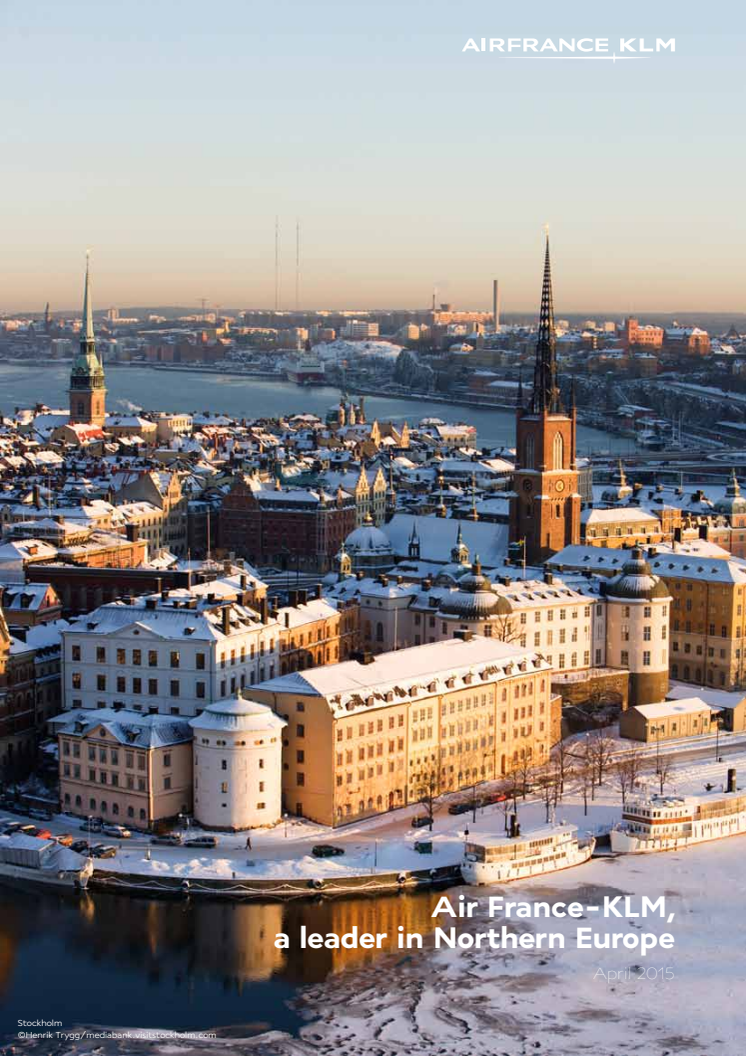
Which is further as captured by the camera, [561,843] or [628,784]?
[628,784]

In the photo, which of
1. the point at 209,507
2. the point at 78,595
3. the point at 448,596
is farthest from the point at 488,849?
the point at 209,507

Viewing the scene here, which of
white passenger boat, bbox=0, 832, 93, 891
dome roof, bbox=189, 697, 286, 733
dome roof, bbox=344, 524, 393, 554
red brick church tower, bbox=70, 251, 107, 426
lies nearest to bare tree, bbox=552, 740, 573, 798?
dome roof, bbox=189, 697, 286, 733

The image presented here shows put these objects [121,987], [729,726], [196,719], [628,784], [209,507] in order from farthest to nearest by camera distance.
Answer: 1. [209,507]
2. [729,726]
3. [628,784]
4. [196,719]
5. [121,987]

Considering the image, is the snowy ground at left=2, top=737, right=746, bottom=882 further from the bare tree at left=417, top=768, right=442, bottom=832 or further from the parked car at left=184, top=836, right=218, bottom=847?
the bare tree at left=417, top=768, right=442, bottom=832

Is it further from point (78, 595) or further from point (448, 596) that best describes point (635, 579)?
point (78, 595)

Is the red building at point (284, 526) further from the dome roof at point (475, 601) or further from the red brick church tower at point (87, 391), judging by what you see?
the red brick church tower at point (87, 391)

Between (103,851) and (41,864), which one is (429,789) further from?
(41,864)

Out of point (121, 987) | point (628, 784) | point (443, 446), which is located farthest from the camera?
point (443, 446)

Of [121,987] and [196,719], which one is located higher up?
[196,719]
